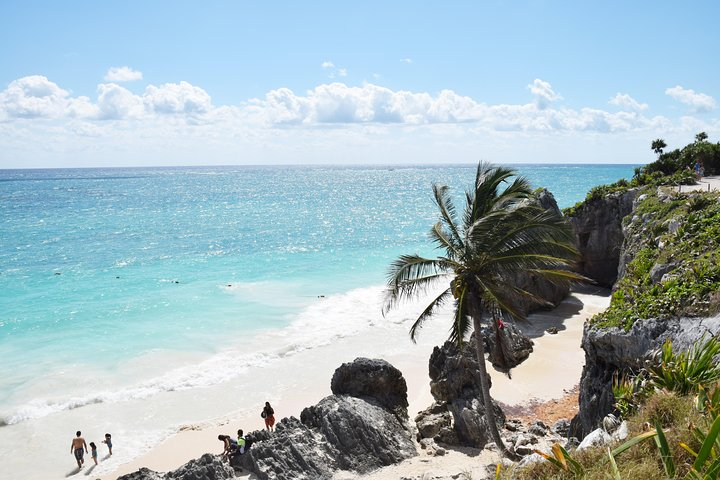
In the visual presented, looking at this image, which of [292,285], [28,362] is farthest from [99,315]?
[292,285]

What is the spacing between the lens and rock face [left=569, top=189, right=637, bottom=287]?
33.1 metres

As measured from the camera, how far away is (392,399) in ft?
60.3

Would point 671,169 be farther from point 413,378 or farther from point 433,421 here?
point 433,421

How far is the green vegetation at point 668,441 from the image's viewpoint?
6281 mm

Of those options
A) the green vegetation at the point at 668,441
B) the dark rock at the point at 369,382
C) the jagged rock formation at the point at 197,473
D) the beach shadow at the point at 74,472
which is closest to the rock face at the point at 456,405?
the dark rock at the point at 369,382

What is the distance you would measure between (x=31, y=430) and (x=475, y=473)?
671 inches

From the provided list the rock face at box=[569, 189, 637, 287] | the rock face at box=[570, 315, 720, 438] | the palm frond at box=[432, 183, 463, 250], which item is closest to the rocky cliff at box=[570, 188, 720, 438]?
the rock face at box=[570, 315, 720, 438]

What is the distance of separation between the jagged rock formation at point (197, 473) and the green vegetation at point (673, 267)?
35.7ft

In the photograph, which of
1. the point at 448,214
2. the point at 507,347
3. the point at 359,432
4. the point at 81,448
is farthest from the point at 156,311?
the point at 448,214

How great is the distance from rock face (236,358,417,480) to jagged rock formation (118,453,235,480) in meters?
1.02

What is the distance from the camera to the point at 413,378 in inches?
950

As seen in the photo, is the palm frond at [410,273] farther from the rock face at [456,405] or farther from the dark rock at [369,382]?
the dark rock at [369,382]

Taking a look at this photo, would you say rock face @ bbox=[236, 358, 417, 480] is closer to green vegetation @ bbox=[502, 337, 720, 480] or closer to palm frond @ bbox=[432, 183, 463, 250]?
palm frond @ bbox=[432, 183, 463, 250]

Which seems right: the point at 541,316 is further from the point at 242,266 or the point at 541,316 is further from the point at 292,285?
the point at 242,266
